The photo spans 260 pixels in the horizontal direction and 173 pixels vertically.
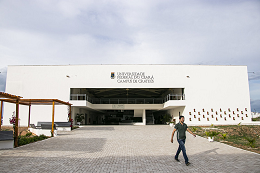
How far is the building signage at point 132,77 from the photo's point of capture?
28.1m

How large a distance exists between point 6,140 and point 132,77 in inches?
797

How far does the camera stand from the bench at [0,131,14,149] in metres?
9.06

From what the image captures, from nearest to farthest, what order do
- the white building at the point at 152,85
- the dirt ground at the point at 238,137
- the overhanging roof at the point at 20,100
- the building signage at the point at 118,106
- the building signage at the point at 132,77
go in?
1. the overhanging roof at the point at 20,100
2. the dirt ground at the point at 238,137
3. the white building at the point at 152,85
4. the building signage at the point at 132,77
5. the building signage at the point at 118,106

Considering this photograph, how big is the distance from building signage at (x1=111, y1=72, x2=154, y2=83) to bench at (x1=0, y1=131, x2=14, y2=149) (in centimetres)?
1939

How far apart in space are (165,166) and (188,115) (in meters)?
21.5

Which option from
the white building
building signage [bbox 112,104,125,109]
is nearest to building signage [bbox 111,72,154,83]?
the white building

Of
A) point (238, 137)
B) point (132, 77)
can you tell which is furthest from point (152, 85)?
point (238, 137)

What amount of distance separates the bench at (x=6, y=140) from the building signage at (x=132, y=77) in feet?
63.6

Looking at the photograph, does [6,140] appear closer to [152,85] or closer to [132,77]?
[132,77]

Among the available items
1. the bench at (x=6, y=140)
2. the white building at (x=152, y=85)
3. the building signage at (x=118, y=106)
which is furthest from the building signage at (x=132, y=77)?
the bench at (x=6, y=140)

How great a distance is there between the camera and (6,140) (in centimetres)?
912

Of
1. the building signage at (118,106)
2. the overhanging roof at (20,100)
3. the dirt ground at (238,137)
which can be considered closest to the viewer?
the overhanging roof at (20,100)

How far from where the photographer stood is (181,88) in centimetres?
2919

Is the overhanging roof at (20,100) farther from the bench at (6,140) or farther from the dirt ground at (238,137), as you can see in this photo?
the dirt ground at (238,137)
